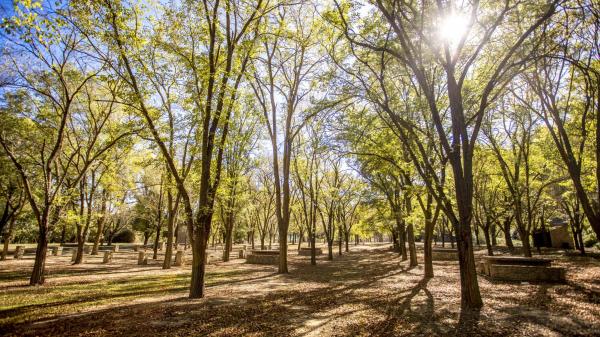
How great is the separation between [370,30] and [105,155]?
14276 mm

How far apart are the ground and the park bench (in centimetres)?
58

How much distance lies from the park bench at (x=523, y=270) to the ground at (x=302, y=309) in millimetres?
575

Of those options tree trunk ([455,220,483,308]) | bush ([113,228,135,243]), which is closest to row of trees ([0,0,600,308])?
tree trunk ([455,220,483,308])

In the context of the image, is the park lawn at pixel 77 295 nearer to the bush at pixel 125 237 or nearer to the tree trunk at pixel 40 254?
the tree trunk at pixel 40 254

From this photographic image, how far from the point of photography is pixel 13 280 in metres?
13.8

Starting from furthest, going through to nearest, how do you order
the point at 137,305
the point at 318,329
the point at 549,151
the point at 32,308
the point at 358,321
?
the point at 549,151 → the point at 137,305 → the point at 32,308 → the point at 358,321 → the point at 318,329

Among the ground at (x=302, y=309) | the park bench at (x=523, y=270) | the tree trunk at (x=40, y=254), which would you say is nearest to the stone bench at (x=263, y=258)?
the ground at (x=302, y=309)

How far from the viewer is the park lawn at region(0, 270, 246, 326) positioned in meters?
8.38

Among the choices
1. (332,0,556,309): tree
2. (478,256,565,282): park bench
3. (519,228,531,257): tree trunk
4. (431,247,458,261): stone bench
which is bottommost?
(431,247,458,261): stone bench

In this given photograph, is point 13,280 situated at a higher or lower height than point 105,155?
lower

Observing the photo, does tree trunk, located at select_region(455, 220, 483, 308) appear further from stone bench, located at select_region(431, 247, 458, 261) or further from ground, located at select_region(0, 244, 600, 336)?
stone bench, located at select_region(431, 247, 458, 261)

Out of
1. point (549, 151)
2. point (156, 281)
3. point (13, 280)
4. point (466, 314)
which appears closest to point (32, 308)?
point (156, 281)

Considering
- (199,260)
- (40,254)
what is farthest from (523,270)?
(40,254)

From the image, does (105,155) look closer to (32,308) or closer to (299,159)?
(32,308)
